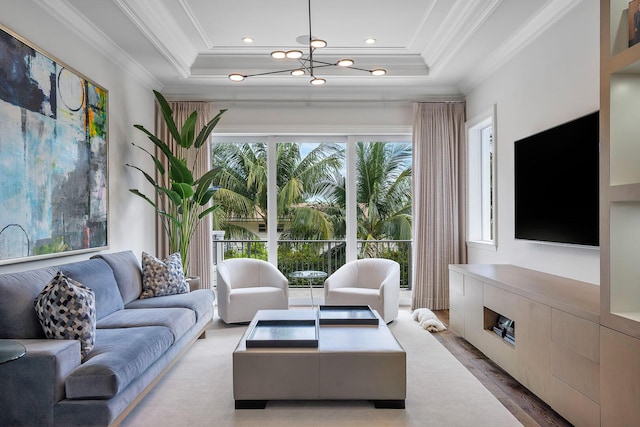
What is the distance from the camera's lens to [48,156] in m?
3.26

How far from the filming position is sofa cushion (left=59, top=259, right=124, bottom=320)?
3.15 meters

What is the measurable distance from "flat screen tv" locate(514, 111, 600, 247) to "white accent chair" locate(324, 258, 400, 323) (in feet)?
4.57

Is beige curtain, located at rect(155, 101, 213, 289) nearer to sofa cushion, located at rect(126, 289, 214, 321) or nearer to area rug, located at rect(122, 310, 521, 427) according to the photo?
sofa cushion, located at rect(126, 289, 214, 321)

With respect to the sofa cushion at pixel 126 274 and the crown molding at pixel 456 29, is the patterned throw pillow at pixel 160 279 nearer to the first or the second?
the sofa cushion at pixel 126 274

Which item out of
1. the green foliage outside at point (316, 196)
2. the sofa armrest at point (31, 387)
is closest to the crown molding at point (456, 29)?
the green foliage outside at point (316, 196)

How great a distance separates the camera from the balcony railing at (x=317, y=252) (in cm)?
590

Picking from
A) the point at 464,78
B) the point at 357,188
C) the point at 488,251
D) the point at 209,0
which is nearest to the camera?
the point at 209,0

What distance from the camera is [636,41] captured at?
210 cm

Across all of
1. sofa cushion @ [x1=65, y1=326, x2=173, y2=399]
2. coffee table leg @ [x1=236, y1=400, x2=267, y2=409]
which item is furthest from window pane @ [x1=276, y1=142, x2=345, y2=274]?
coffee table leg @ [x1=236, y1=400, x2=267, y2=409]

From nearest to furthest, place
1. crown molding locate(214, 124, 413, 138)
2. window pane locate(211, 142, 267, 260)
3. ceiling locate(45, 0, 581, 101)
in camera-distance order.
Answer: ceiling locate(45, 0, 581, 101), crown molding locate(214, 124, 413, 138), window pane locate(211, 142, 267, 260)

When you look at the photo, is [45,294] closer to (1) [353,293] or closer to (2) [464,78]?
(1) [353,293]

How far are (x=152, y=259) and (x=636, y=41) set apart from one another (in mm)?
3870

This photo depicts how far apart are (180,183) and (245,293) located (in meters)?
1.33

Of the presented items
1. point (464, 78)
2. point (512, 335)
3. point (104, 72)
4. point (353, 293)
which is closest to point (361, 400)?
point (512, 335)
